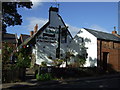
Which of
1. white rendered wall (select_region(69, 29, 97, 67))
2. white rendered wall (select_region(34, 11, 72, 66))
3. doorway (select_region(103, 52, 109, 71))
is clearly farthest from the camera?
white rendered wall (select_region(34, 11, 72, 66))

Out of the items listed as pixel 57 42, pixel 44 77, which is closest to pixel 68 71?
pixel 44 77

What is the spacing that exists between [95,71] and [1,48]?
13919 millimetres

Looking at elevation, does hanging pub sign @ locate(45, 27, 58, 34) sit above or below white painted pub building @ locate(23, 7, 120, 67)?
above

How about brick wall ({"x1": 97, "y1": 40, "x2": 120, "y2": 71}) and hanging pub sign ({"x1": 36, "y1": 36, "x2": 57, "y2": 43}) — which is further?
hanging pub sign ({"x1": 36, "y1": 36, "x2": 57, "y2": 43})

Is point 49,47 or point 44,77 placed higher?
point 49,47

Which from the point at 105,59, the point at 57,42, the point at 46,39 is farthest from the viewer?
the point at 57,42

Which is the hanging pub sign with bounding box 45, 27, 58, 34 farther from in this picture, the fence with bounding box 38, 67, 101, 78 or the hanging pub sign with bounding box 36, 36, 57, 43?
the fence with bounding box 38, 67, 101, 78

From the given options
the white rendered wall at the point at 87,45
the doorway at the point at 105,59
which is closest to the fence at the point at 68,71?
the white rendered wall at the point at 87,45

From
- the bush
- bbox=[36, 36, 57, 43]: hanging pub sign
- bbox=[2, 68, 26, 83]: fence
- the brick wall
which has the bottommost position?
the bush

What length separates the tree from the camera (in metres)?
17.7

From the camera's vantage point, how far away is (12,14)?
1819 cm

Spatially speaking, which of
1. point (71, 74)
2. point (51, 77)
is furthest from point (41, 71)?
point (71, 74)

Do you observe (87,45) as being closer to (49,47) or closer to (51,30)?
(49,47)

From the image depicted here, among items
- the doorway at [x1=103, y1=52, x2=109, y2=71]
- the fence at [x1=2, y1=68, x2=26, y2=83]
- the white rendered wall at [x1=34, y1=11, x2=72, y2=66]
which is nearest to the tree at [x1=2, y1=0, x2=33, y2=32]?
the fence at [x1=2, y1=68, x2=26, y2=83]
